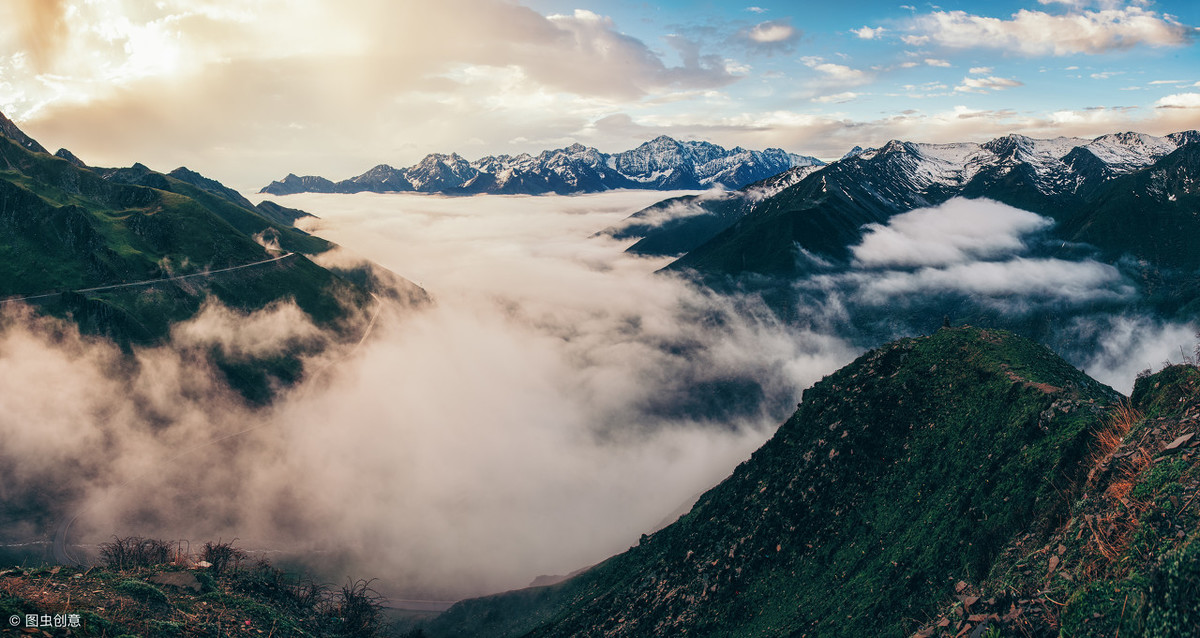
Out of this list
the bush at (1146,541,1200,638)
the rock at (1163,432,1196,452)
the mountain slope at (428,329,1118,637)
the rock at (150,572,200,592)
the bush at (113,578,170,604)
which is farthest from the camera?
the rock at (150,572,200,592)

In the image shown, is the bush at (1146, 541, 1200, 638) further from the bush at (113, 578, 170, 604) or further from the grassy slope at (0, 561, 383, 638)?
the bush at (113, 578, 170, 604)

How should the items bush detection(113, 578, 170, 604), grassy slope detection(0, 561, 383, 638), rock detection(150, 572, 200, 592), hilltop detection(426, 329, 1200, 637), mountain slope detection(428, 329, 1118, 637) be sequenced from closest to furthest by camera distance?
hilltop detection(426, 329, 1200, 637), grassy slope detection(0, 561, 383, 638), bush detection(113, 578, 170, 604), mountain slope detection(428, 329, 1118, 637), rock detection(150, 572, 200, 592)

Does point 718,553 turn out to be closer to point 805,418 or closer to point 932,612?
point 805,418

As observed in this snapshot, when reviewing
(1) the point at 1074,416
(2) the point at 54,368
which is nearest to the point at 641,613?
(1) the point at 1074,416

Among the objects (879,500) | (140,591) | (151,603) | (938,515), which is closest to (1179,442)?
(938,515)

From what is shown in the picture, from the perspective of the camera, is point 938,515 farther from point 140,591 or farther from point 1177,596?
point 140,591

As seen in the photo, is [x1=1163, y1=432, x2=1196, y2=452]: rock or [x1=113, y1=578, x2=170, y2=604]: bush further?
[x1=113, y1=578, x2=170, y2=604]: bush

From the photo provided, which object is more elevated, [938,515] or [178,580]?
[938,515]

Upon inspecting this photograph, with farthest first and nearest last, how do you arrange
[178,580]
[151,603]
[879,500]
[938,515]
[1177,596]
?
[879,500] < [178,580] < [938,515] < [151,603] < [1177,596]

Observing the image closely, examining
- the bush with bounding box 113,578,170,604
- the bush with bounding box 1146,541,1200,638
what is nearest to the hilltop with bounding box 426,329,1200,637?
the bush with bounding box 1146,541,1200,638
